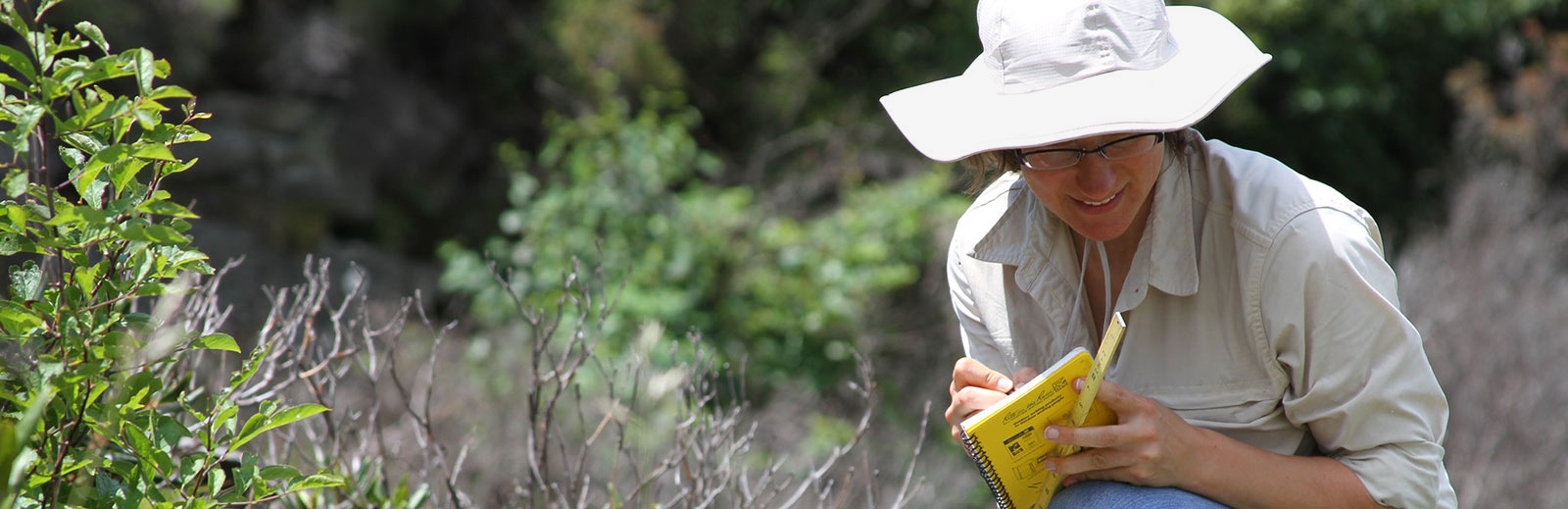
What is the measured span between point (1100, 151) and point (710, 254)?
3.46 meters

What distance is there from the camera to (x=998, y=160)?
1673 millimetres

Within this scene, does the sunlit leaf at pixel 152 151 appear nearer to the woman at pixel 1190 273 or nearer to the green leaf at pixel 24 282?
the green leaf at pixel 24 282

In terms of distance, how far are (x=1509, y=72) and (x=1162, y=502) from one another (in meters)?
7.92

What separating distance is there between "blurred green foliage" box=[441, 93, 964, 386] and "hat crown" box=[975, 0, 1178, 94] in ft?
10.5

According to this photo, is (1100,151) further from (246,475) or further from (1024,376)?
(246,475)

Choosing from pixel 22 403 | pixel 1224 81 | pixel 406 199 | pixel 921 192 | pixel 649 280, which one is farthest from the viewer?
pixel 406 199

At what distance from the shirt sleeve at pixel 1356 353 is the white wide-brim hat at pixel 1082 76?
0.70 ft

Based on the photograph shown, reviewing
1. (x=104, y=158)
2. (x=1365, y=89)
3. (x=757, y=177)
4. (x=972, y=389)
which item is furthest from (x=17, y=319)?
(x=1365, y=89)

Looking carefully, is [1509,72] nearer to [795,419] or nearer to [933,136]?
[795,419]

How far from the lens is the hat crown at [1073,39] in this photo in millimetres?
1469

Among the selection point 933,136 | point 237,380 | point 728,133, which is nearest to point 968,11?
point 728,133

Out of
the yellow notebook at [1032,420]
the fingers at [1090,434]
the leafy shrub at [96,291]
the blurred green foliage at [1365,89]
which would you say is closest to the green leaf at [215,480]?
the leafy shrub at [96,291]

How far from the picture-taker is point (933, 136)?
1546 millimetres

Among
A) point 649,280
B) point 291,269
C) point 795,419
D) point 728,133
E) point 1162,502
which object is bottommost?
point 1162,502
